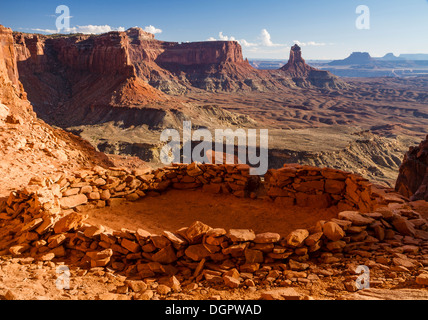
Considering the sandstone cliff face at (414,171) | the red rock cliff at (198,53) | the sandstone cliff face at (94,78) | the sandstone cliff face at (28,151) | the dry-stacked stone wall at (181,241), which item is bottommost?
the sandstone cliff face at (414,171)

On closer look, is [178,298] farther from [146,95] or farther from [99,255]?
[146,95]

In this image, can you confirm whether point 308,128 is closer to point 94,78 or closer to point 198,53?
point 94,78

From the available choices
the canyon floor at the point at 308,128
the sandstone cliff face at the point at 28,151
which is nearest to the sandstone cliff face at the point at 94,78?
the canyon floor at the point at 308,128

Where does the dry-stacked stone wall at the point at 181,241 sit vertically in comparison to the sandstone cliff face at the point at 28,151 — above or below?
below

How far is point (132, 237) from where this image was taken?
5.54 meters

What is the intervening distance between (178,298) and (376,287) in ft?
8.93

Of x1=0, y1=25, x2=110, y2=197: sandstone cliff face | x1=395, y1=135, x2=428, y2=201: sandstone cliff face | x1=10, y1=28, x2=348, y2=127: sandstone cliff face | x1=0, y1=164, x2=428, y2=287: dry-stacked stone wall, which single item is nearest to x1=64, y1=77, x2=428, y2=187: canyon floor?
x1=10, y1=28, x2=348, y2=127: sandstone cliff face

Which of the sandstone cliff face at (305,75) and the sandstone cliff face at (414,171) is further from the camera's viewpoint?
the sandstone cliff face at (305,75)

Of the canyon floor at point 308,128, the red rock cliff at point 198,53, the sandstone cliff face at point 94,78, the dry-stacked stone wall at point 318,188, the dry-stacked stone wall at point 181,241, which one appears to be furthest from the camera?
the red rock cliff at point 198,53

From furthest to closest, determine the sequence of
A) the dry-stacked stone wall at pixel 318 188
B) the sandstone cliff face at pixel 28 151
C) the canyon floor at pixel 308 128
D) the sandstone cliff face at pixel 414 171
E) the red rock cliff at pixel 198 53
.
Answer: the red rock cliff at pixel 198 53
the canyon floor at pixel 308 128
the sandstone cliff face at pixel 414 171
the sandstone cliff face at pixel 28 151
the dry-stacked stone wall at pixel 318 188

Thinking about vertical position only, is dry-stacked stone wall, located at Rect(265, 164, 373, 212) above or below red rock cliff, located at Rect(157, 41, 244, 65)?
below

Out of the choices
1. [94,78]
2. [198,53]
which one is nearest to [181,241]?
[94,78]

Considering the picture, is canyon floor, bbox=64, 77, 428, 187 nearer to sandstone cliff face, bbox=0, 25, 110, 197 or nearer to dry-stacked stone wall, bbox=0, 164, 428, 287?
sandstone cliff face, bbox=0, 25, 110, 197

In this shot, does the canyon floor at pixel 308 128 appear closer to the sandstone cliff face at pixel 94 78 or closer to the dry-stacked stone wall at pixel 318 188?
the sandstone cliff face at pixel 94 78
